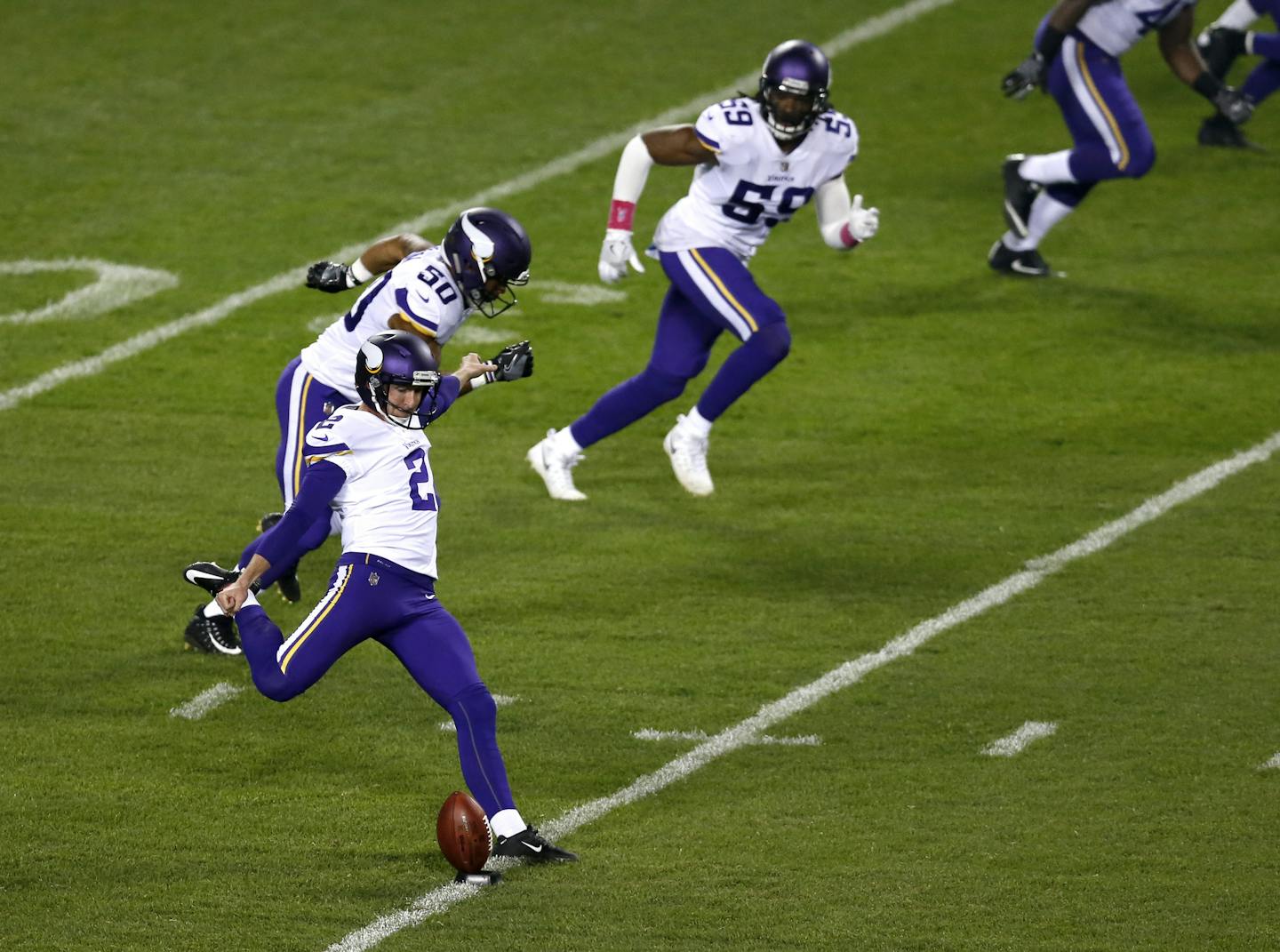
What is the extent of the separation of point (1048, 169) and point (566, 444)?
4.02 m

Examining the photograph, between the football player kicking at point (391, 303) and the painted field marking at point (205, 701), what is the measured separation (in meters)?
0.28

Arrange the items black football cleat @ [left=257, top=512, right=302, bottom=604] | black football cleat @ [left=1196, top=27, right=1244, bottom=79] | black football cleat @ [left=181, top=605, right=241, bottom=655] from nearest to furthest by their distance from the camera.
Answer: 1. black football cleat @ [left=181, top=605, right=241, bottom=655]
2. black football cleat @ [left=257, top=512, right=302, bottom=604]
3. black football cleat @ [left=1196, top=27, right=1244, bottom=79]

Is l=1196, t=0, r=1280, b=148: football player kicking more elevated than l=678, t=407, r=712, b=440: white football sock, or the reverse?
l=1196, t=0, r=1280, b=148: football player kicking

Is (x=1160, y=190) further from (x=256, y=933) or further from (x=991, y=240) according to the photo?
(x=256, y=933)

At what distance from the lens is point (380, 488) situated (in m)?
6.00

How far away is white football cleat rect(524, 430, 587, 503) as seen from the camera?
918 centimetres

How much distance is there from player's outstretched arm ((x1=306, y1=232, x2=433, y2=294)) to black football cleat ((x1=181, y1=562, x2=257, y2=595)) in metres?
1.35

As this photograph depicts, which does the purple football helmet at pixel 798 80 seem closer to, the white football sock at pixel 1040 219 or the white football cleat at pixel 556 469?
the white football cleat at pixel 556 469

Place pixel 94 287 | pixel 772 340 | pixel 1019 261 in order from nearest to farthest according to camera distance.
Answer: pixel 772 340 < pixel 94 287 < pixel 1019 261

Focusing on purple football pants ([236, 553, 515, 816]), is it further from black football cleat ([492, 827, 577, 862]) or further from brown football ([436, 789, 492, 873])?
brown football ([436, 789, 492, 873])

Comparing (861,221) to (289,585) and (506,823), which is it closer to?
(289,585)

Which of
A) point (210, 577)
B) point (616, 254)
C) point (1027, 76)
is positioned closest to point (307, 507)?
point (210, 577)

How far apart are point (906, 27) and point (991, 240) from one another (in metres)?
4.19

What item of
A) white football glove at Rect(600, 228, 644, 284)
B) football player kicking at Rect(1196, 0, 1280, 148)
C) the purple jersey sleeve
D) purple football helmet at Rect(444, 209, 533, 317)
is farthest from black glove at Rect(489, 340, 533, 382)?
football player kicking at Rect(1196, 0, 1280, 148)
